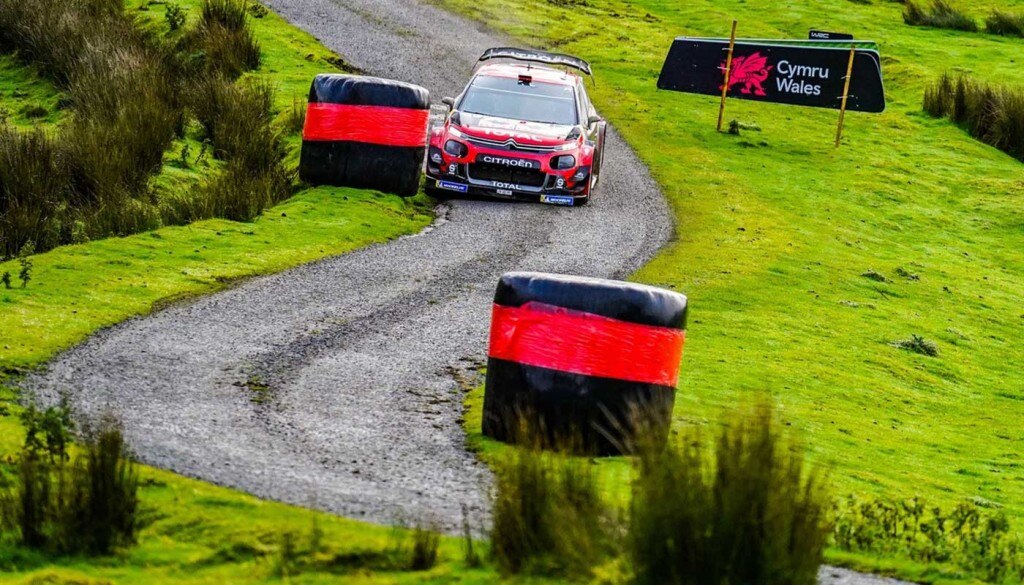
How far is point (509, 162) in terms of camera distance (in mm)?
20188

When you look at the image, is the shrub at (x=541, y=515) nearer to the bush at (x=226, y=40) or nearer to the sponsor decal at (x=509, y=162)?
the sponsor decal at (x=509, y=162)

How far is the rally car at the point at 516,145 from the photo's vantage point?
20125 mm

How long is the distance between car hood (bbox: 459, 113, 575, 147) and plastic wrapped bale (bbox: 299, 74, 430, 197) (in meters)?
0.98

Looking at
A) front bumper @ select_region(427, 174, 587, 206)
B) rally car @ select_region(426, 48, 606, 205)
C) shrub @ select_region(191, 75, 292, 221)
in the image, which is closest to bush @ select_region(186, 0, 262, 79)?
shrub @ select_region(191, 75, 292, 221)

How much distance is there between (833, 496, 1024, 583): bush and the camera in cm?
804

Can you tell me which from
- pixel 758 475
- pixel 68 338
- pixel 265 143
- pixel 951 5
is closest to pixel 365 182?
pixel 265 143

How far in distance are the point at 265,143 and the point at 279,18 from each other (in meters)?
12.7

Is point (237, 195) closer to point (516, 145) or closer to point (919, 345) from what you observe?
point (516, 145)

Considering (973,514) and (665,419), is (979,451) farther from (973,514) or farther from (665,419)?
(665,419)

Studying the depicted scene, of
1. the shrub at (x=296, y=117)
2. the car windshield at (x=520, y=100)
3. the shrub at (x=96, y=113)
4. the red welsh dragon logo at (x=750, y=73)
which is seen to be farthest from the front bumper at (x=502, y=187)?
the red welsh dragon logo at (x=750, y=73)

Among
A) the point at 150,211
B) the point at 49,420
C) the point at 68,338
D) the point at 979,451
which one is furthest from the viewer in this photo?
the point at 150,211

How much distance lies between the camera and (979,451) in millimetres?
12562

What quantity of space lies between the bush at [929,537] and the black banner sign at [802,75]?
19.7 meters

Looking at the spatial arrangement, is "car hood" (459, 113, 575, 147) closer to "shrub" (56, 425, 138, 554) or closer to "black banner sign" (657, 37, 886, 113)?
"black banner sign" (657, 37, 886, 113)
